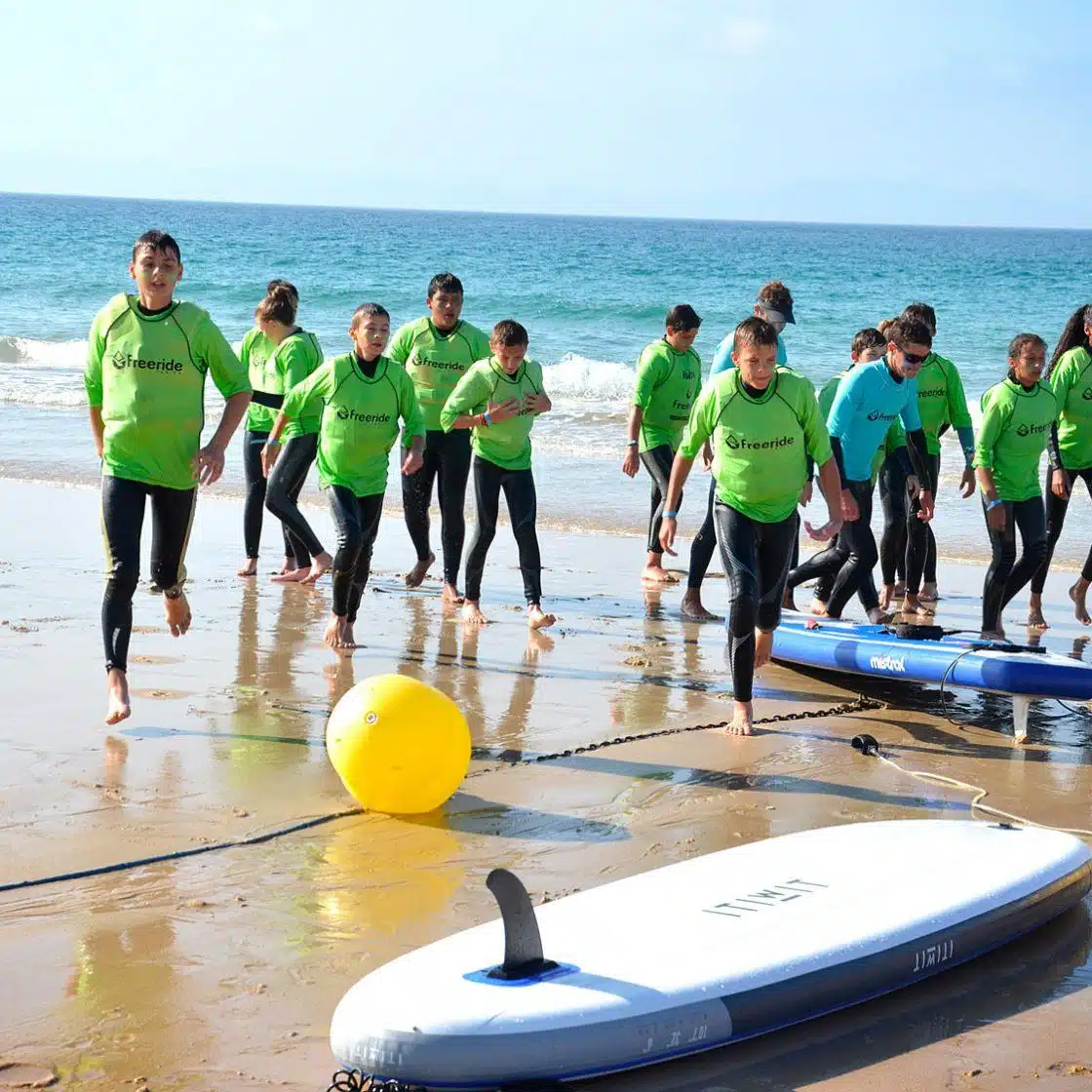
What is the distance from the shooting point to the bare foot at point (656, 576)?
10820mm

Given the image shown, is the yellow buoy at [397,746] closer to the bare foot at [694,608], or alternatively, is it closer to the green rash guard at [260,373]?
the bare foot at [694,608]

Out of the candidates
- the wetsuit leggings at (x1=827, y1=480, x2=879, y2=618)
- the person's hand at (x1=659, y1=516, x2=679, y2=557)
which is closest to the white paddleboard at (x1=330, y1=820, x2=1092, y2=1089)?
the person's hand at (x1=659, y1=516, x2=679, y2=557)

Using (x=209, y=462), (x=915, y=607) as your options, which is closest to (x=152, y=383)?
(x=209, y=462)

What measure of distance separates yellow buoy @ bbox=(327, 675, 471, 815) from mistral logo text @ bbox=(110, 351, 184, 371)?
1.77m

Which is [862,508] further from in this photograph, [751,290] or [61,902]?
[751,290]

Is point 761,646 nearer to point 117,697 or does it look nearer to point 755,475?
point 755,475

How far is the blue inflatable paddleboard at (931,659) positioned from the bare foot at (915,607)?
171 cm

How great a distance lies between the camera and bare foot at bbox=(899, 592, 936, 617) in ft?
33.2

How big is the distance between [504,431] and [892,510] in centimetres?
261

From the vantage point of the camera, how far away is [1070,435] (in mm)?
9773

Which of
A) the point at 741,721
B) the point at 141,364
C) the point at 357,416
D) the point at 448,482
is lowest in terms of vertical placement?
the point at 741,721

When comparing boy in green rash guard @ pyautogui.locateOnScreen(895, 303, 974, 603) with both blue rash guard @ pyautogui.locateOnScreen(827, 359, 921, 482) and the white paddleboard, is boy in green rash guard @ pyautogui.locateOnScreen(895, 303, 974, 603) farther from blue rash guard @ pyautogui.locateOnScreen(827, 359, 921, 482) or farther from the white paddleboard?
the white paddleboard

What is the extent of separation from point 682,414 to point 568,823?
18.5ft

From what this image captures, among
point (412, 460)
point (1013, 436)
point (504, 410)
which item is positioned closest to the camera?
point (412, 460)
